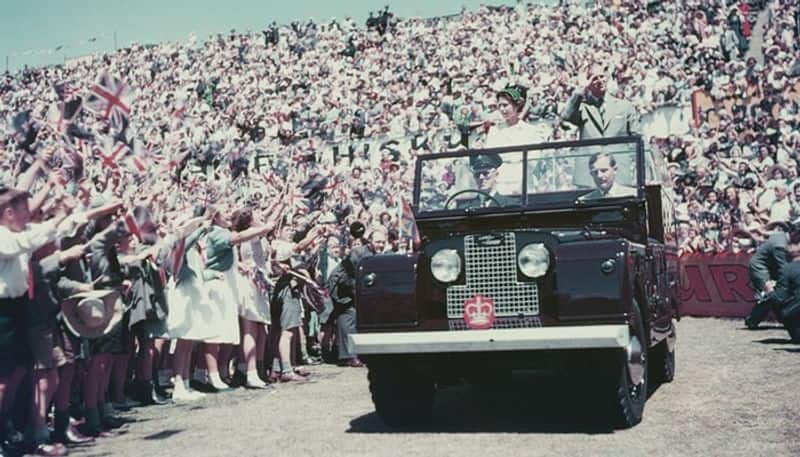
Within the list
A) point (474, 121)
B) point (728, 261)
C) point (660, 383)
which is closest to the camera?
point (660, 383)

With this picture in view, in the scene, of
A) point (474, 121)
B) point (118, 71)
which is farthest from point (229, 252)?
point (118, 71)

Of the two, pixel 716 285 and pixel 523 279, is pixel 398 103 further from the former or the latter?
pixel 523 279

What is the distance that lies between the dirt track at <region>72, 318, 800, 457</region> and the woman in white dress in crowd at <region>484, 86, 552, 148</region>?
231cm

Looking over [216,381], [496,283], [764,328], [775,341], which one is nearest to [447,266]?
[496,283]

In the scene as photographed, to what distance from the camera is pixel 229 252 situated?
32.3 ft

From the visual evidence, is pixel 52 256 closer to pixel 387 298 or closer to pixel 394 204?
pixel 387 298

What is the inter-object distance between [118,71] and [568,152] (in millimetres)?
37666

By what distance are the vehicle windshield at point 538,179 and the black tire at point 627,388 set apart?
127 cm

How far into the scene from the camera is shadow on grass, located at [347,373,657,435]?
704cm

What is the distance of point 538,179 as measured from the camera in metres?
7.90

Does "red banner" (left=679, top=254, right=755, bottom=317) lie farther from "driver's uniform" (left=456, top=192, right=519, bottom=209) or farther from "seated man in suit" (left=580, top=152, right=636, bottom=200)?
"driver's uniform" (left=456, top=192, right=519, bottom=209)

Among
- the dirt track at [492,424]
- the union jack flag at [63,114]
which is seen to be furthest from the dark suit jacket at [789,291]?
the union jack flag at [63,114]

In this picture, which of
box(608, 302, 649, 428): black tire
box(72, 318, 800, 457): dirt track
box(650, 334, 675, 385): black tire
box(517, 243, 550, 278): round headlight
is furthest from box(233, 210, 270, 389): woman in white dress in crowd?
box(608, 302, 649, 428): black tire

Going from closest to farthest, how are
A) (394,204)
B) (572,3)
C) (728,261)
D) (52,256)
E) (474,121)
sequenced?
(52,256), (728,261), (394,204), (474,121), (572,3)
